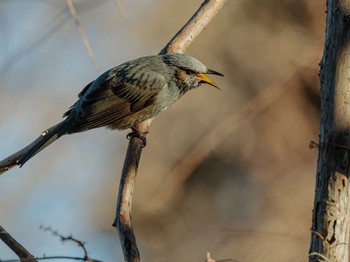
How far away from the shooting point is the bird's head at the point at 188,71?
5.06 metres

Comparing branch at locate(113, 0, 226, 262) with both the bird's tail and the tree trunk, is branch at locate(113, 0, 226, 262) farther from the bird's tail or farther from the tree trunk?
the tree trunk

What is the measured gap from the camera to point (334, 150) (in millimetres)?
3162

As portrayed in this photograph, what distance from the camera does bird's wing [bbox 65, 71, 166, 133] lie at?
5.11 metres

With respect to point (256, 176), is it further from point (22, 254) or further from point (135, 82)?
point (22, 254)

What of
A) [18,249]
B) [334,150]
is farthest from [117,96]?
[334,150]

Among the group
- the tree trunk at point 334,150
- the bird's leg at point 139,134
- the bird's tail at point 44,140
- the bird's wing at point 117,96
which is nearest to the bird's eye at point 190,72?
the bird's wing at point 117,96

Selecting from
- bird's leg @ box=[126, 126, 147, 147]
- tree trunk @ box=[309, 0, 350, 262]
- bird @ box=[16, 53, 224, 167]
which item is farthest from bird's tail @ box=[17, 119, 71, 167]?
tree trunk @ box=[309, 0, 350, 262]

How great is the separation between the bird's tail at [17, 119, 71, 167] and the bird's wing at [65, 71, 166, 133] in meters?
0.27

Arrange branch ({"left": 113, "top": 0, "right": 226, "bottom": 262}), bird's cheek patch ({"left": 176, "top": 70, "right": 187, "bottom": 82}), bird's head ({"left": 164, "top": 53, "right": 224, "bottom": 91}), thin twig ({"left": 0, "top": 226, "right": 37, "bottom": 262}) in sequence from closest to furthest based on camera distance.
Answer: thin twig ({"left": 0, "top": 226, "right": 37, "bottom": 262})
branch ({"left": 113, "top": 0, "right": 226, "bottom": 262})
bird's head ({"left": 164, "top": 53, "right": 224, "bottom": 91})
bird's cheek patch ({"left": 176, "top": 70, "right": 187, "bottom": 82})

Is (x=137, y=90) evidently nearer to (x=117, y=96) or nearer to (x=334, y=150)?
(x=117, y=96)

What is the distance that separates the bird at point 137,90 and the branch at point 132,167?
0.12m

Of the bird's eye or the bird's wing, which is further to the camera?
the bird's eye

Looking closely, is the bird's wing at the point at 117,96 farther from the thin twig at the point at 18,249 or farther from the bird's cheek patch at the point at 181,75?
the thin twig at the point at 18,249

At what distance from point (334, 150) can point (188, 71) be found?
225 cm
